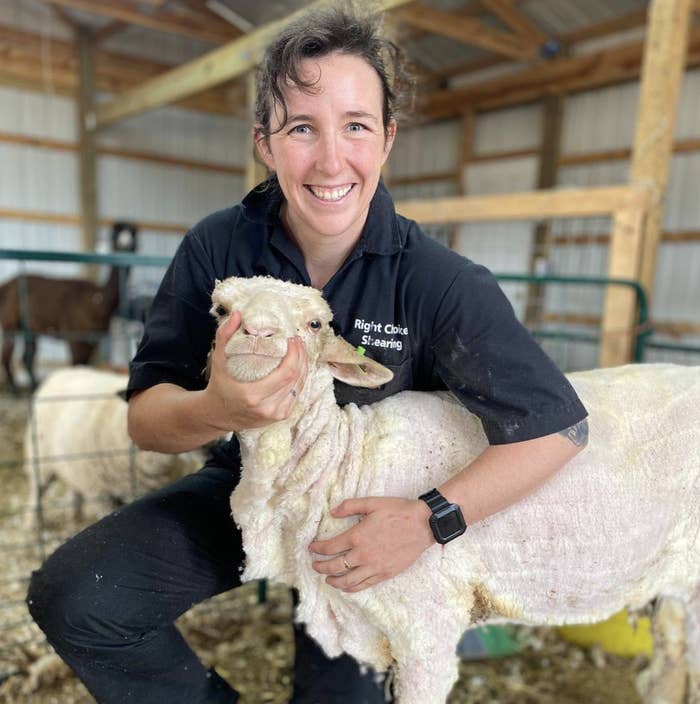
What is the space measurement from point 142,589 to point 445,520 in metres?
0.74

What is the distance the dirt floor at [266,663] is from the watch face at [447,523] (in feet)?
4.41

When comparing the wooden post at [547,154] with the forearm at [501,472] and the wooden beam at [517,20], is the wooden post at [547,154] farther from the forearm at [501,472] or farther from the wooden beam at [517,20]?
the forearm at [501,472]

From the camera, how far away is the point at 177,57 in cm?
1060

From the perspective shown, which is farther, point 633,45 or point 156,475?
point 633,45

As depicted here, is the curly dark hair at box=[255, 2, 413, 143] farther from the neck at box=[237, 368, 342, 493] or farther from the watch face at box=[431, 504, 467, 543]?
the watch face at box=[431, 504, 467, 543]

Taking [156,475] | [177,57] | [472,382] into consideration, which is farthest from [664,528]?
[177,57]

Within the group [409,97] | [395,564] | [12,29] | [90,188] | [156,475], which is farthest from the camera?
[90,188]

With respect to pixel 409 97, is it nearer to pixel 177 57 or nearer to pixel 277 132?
pixel 277 132

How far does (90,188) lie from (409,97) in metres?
9.61

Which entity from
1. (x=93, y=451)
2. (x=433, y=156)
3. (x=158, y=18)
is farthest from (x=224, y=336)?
(x=433, y=156)

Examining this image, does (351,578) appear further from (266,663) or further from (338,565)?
(266,663)

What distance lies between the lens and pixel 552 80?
9430 millimetres

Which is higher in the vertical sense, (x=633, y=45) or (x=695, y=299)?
(x=633, y=45)

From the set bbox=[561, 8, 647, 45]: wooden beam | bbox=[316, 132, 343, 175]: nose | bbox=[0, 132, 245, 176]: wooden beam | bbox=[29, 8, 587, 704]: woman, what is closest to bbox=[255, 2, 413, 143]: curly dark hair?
bbox=[29, 8, 587, 704]: woman
